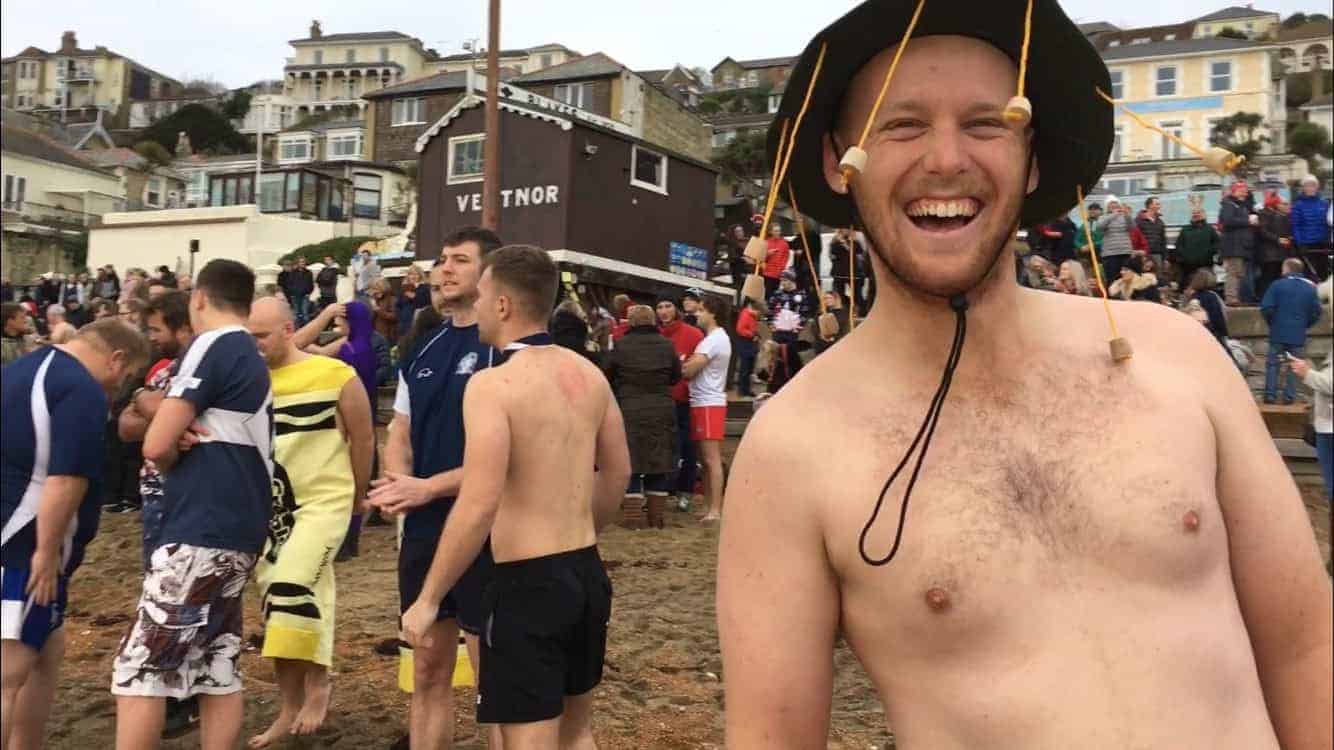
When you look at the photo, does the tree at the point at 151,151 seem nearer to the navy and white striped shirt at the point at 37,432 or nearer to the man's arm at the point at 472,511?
the man's arm at the point at 472,511

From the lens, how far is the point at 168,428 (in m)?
3.61

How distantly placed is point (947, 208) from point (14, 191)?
1105mm

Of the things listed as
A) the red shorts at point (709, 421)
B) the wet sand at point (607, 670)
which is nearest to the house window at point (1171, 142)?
the wet sand at point (607, 670)

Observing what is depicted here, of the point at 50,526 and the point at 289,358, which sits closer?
the point at 50,526

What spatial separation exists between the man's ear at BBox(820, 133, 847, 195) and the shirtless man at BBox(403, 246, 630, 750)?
2.06m

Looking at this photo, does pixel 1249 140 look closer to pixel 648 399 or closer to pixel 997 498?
pixel 997 498

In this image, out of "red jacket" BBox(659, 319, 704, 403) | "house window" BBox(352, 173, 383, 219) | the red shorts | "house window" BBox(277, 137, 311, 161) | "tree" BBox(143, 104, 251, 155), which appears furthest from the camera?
"house window" BBox(277, 137, 311, 161)

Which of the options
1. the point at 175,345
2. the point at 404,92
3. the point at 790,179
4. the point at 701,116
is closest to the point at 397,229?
the point at 404,92

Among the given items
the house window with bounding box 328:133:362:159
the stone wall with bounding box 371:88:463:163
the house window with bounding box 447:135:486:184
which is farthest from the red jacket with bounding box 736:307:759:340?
the house window with bounding box 328:133:362:159

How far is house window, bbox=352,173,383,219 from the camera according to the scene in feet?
132

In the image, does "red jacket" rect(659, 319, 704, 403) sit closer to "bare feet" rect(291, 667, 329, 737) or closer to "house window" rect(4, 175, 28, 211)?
"bare feet" rect(291, 667, 329, 737)

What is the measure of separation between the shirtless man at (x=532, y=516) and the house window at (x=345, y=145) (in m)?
54.8

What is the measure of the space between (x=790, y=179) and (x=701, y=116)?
1716 inches

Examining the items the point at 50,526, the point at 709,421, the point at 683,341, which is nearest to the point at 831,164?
the point at 50,526
